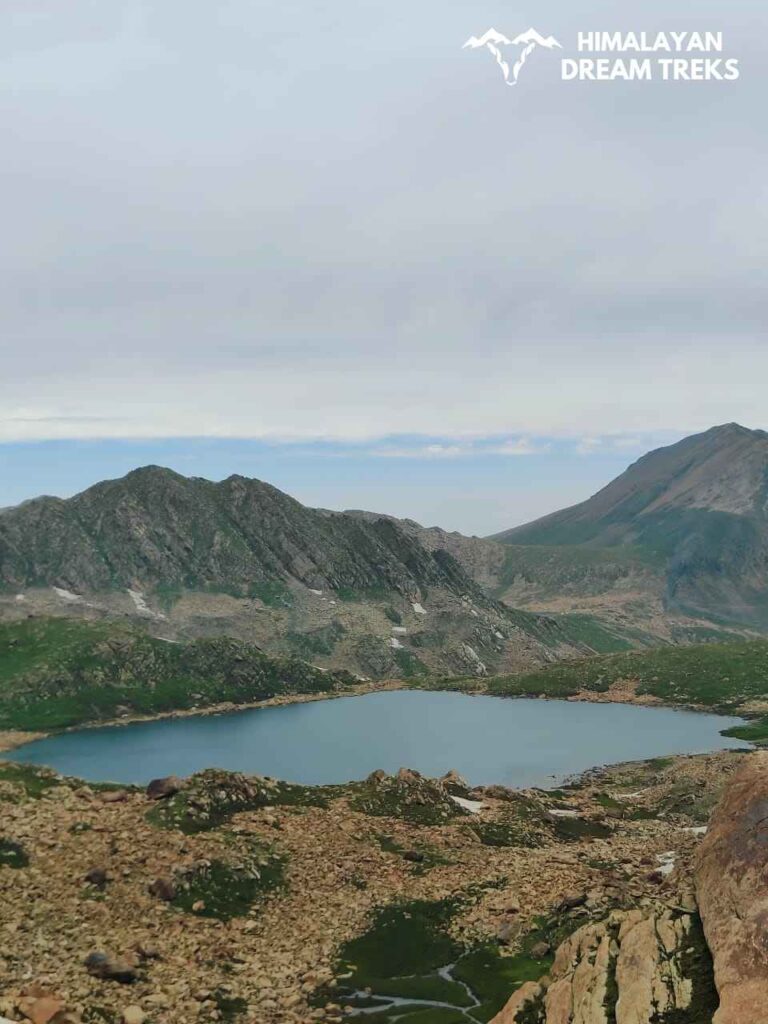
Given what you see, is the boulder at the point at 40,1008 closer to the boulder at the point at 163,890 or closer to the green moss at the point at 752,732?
the boulder at the point at 163,890

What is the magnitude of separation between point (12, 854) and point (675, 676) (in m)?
144

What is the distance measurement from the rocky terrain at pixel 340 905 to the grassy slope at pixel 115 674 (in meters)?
94.3

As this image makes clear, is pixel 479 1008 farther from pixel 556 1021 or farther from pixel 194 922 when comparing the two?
pixel 194 922

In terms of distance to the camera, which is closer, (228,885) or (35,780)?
(228,885)

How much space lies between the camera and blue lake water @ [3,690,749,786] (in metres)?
106

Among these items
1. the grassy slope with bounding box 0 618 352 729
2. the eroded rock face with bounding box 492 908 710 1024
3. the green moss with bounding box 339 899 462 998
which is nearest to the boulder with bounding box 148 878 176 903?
the green moss with bounding box 339 899 462 998

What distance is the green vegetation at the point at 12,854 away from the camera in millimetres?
42500

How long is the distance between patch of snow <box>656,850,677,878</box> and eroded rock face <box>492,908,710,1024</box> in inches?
857

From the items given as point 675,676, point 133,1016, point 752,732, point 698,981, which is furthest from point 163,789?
point 675,676

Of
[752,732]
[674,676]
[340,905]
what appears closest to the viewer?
[340,905]

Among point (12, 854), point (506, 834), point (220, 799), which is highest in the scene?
point (12, 854)

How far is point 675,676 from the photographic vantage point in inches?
6501

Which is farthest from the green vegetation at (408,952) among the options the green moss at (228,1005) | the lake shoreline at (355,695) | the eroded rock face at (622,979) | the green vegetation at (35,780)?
the lake shoreline at (355,695)

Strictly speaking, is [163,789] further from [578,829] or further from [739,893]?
[739,893]
